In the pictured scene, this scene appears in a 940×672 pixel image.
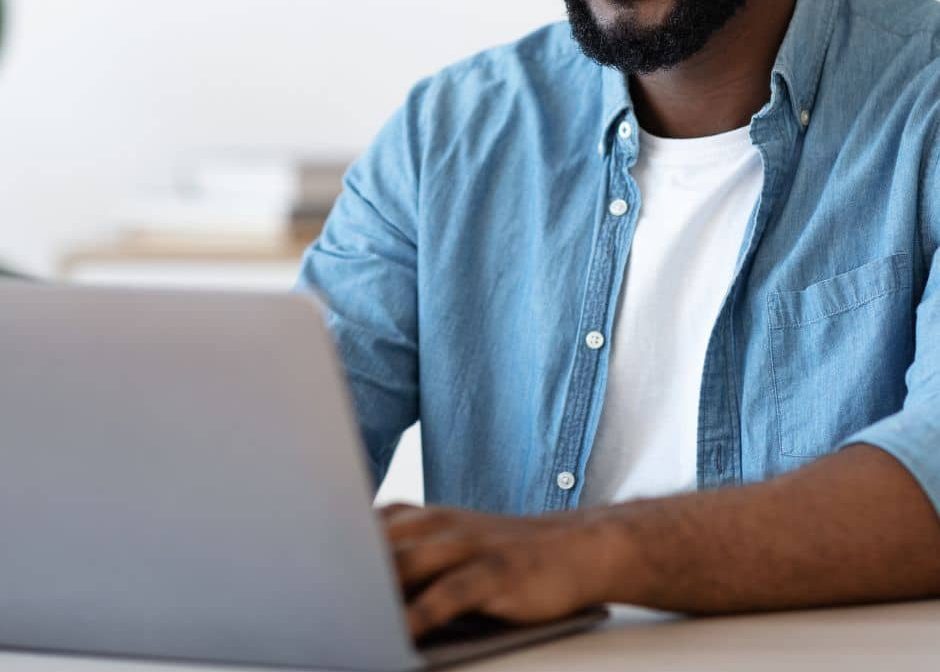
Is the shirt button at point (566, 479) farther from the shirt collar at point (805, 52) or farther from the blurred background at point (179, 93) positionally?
the blurred background at point (179, 93)

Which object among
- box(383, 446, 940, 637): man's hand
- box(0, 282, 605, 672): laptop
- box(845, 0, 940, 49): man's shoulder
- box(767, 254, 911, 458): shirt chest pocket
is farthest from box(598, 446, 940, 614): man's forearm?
box(845, 0, 940, 49): man's shoulder

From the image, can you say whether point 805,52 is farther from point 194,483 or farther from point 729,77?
point 194,483

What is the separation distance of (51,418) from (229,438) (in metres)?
0.10

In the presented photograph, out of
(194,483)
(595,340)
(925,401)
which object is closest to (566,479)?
(595,340)

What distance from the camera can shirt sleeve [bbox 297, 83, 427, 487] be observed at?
1401 mm

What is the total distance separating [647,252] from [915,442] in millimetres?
444

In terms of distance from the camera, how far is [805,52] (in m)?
1.34

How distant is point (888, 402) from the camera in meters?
1.25

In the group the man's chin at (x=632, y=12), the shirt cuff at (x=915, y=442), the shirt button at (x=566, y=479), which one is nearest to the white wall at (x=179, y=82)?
the man's chin at (x=632, y=12)

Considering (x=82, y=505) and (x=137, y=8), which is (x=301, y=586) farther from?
(x=137, y=8)

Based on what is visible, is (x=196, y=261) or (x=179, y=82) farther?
(x=179, y=82)

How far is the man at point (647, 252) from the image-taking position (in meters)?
1.26

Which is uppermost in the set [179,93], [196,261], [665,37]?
[665,37]

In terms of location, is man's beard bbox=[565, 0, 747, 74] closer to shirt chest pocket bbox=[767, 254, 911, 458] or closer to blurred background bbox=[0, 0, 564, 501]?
shirt chest pocket bbox=[767, 254, 911, 458]
